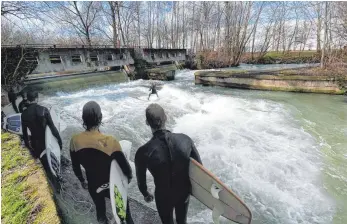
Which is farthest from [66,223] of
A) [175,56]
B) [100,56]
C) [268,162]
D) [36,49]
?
[175,56]

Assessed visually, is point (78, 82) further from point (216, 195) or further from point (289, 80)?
point (216, 195)

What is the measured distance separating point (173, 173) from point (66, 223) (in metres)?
1.33

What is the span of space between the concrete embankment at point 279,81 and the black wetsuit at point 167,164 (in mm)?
12444

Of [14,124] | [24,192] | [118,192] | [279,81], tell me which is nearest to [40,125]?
[24,192]

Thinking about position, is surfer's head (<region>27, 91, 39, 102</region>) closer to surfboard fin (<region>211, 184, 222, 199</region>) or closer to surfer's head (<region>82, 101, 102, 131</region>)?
surfer's head (<region>82, 101, 102, 131</region>)

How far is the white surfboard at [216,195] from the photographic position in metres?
1.73

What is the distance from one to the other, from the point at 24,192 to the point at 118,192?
1398 mm

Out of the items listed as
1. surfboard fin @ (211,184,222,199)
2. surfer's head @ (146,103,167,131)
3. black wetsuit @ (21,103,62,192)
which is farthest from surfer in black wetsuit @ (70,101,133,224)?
black wetsuit @ (21,103,62,192)

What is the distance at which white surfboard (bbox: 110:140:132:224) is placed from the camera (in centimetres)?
190

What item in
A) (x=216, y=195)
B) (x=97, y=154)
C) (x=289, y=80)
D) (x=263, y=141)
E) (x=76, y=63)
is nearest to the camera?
(x=216, y=195)

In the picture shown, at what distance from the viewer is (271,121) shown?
7531mm

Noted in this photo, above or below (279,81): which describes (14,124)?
below

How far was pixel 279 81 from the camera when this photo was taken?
1247 cm

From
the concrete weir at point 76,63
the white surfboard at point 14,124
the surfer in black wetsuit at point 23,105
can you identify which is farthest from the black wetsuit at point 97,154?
the concrete weir at point 76,63
